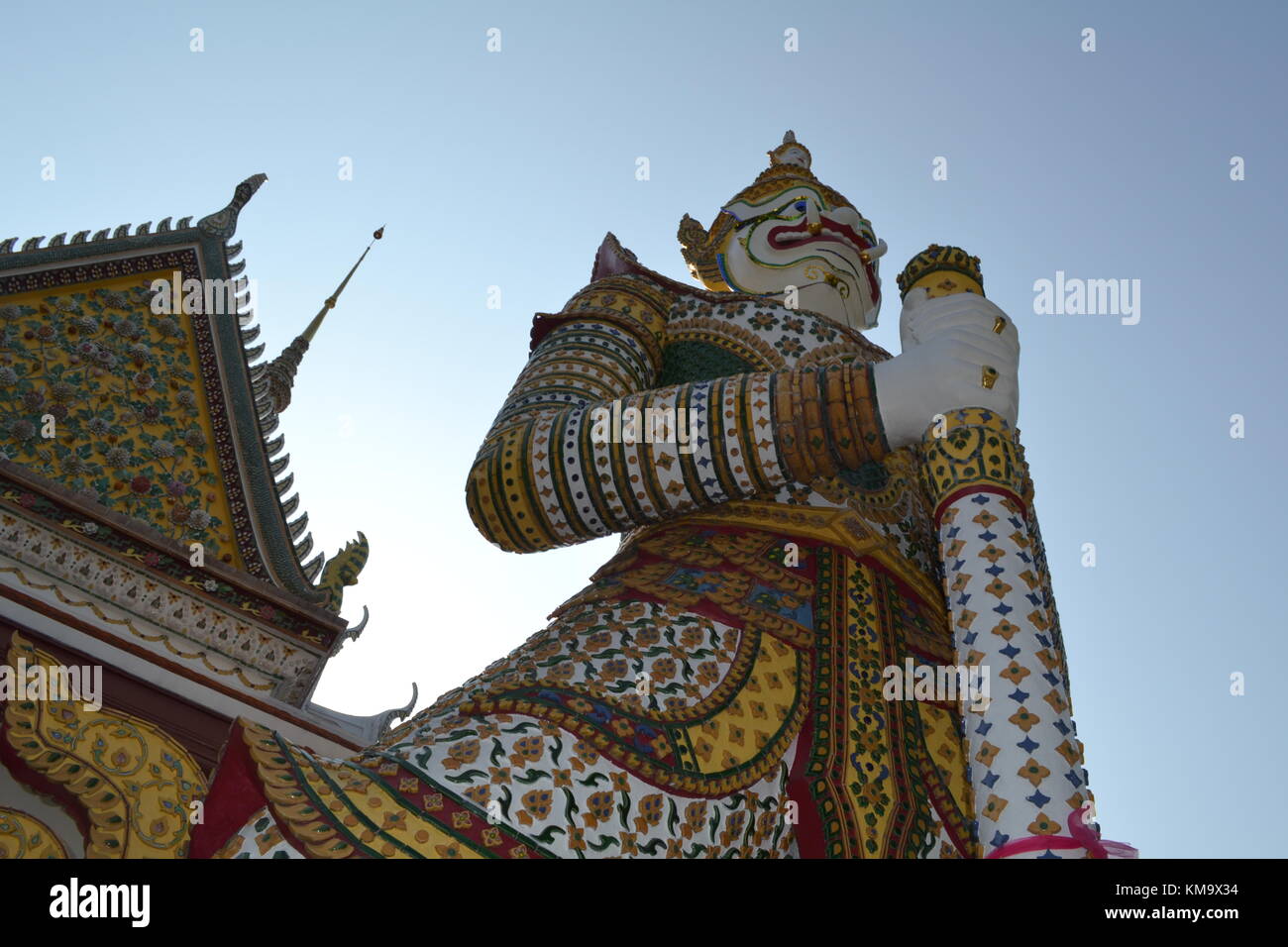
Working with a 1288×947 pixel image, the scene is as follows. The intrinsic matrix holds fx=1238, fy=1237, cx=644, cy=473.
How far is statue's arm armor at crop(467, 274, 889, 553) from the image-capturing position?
341 cm

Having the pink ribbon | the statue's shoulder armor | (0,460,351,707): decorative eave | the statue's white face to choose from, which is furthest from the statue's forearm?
(0,460,351,707): decorative eave

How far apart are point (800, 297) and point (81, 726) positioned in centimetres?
307

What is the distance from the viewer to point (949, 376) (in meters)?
3.42

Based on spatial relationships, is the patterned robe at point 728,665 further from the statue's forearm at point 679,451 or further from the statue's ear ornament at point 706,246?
the statue's ear ornament at point 706,246

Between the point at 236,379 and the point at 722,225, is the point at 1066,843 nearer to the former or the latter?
the point at 722,225

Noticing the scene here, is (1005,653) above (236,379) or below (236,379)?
below

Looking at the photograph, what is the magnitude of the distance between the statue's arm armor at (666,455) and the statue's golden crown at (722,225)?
1.76 m

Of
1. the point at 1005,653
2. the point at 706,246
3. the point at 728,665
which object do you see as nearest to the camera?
the point at 1005,653

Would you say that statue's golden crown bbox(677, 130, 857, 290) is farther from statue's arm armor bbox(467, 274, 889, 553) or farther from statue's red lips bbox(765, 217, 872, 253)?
statue's arm armor bbox(467, 274, 889, 553)

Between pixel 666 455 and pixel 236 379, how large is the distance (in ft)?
10.4

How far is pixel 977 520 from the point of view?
3275 millimetres

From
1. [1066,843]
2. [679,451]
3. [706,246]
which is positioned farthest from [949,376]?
[706,246]

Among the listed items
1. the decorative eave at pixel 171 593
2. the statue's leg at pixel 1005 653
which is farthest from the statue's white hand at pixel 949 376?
the decorative eave at pixel 171 593
